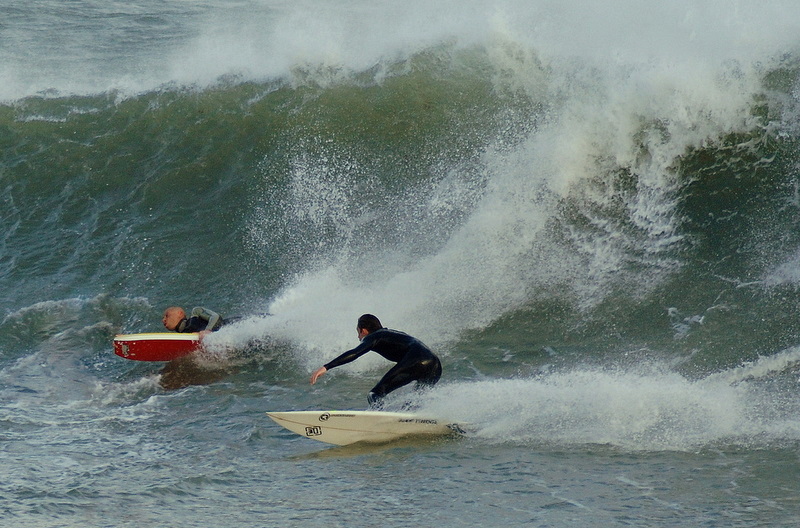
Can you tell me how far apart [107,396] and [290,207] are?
4.51 metres

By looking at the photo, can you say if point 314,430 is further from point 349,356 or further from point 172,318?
point 172,318

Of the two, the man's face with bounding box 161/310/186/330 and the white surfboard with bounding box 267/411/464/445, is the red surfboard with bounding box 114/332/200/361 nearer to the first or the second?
the man's face with bounding box 161/310/186/330

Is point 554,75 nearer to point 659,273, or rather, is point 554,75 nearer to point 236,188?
point 659,273

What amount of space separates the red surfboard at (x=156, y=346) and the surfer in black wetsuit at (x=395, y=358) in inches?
106

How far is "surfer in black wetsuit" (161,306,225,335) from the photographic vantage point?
1065 centimetres

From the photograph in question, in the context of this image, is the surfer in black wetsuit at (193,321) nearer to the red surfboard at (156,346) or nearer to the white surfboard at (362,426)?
the red surfboard at (156,346)

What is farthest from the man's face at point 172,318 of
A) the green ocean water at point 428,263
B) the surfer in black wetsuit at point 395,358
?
the surfer in black wetsuit at point 395,358

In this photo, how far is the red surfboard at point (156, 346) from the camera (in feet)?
34.4

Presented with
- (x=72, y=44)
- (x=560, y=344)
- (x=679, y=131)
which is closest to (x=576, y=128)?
(x=679, y=131)

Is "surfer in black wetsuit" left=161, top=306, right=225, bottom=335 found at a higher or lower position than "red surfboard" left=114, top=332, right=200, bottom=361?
higher

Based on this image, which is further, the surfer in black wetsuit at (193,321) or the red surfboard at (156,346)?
the surfer in black wetsuit at (193,321)

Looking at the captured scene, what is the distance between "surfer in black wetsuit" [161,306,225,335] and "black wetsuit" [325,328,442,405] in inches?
104

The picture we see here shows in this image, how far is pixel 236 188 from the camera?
13.9 m

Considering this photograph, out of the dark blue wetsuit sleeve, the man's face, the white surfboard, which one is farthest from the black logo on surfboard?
the man's face
